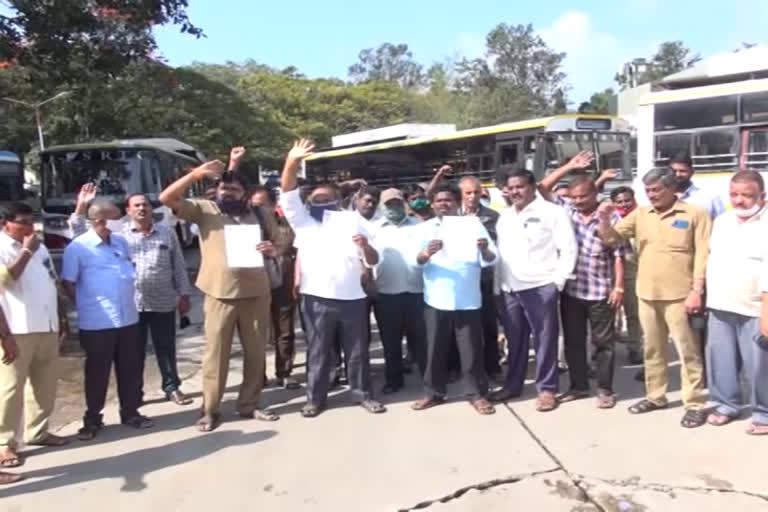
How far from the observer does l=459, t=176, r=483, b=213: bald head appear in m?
5.56

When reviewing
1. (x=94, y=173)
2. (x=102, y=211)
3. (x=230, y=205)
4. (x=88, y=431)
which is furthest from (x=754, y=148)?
(x=94, y=173)

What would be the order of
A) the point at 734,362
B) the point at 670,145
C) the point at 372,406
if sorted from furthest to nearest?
the point at 670,145 < the point at 372,406 < the point at 734,362

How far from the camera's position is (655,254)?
4.93m

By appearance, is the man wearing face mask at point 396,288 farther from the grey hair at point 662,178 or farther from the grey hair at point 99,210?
the grey hair at point 99,210

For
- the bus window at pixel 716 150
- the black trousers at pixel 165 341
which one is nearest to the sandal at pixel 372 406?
the black trousers at pixel 165 341

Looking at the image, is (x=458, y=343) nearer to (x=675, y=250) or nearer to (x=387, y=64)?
(x=675, y=250)

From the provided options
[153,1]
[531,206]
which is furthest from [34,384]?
[153,1]

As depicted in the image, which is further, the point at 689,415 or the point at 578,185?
the point at 578,185

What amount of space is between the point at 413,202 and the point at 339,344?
50.6 inches

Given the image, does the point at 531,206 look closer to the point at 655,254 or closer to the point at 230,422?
the point at 655,254

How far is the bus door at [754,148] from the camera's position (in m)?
11.9

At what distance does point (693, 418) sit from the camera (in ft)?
15.7

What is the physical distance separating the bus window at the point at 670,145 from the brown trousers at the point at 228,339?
9.81m

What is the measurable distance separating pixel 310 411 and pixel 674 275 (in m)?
2.65
